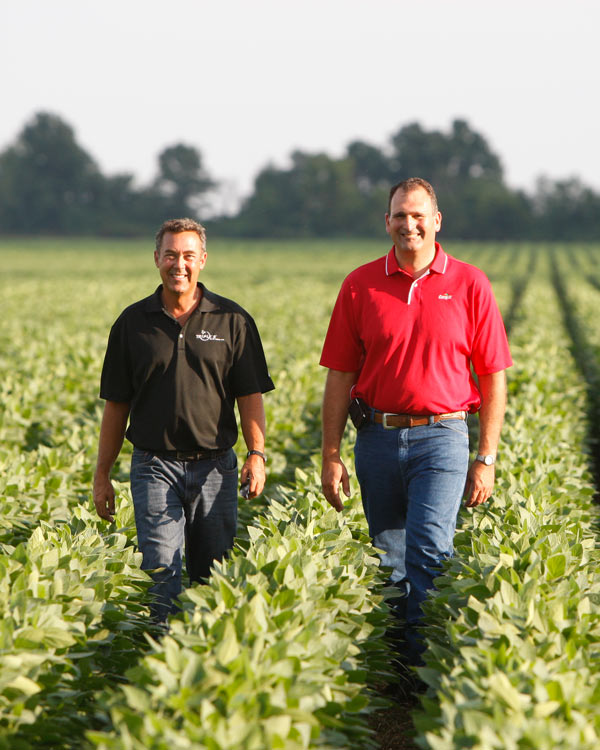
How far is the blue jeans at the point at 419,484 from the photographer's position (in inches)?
173

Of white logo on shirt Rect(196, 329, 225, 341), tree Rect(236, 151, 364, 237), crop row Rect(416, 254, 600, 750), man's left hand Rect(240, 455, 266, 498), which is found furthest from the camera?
tree Rect(236, 151, 364, 237)

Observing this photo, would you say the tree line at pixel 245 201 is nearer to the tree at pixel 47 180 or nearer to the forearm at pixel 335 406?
the tree at pixel 47 180

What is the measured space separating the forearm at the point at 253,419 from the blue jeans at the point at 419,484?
→ 0.54 metres

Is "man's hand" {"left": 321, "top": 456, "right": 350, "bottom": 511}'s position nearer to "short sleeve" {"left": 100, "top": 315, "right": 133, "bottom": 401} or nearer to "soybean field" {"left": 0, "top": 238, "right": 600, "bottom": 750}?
"soybean field" {"left": 0, "top": 238, "right": 600, "bottom": 750}

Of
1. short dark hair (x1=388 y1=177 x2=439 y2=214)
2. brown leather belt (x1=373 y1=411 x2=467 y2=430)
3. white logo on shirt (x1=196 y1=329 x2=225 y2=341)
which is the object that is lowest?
brown leather belt (x1=373 y1=411 x2=467 y2=430)

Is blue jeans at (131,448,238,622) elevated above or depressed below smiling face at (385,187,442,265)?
below

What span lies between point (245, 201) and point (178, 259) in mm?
108325

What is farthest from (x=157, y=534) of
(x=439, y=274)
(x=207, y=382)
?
(x=439, y=274)

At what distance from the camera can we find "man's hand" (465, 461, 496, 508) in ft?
14.9

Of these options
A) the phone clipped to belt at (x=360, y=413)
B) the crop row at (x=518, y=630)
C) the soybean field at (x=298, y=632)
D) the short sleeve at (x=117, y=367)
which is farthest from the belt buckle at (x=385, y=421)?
the short sleeve at (x=117, y=367)

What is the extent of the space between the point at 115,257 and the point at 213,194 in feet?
191

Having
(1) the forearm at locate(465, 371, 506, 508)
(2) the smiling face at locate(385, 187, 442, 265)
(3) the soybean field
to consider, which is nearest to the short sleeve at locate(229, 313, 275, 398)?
(3) the soybean field

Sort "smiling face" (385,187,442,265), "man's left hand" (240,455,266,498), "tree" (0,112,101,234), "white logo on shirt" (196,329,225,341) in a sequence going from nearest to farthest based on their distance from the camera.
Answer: "smiling face" (385,187,442,265)
"white logo on shirt" (196,329,225,341)
"man's left hand" (240,455,266,498)
"tree" (0,112,101,234)

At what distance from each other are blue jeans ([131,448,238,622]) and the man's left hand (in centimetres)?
7
